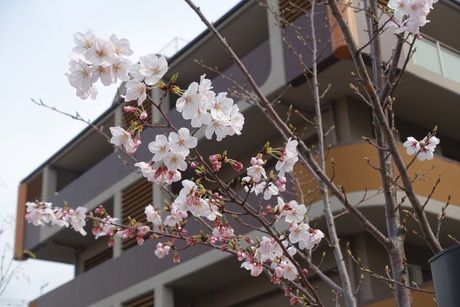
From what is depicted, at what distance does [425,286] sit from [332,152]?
2.58 metres

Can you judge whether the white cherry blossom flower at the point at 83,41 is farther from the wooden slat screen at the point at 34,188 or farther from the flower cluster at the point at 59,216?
the wooden slat screen at the point at 34,188

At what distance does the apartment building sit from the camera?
10914 mm

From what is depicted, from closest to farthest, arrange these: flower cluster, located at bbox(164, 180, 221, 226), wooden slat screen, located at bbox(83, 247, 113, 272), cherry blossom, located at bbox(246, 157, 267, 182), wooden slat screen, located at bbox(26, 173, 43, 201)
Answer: flower cluster, located at bbox(164, 180, 221, 226) → cherry blossom, located at bbox(246, 157, 267, 182) → wooden slat screen, located at bbox(83, 247, 113, 272) → wooden slat screen, located at bbox(26, 173, 43, 201)

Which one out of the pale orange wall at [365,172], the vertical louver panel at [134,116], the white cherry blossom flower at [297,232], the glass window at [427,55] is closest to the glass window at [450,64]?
the glass window at [427,55]

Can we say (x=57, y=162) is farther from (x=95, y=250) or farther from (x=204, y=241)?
(x=204, y=241)

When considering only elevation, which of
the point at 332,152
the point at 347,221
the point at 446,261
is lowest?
the point at 446,261

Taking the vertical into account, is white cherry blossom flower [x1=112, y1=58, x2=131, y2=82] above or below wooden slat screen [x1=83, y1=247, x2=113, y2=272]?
below

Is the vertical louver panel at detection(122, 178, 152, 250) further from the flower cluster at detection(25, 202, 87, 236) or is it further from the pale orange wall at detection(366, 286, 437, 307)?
the flower cluster at detection(25, 202, 87, 236)

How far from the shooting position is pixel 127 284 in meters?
15.2

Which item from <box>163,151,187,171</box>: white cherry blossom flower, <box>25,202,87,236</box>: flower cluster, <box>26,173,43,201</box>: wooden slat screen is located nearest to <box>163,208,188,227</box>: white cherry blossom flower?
<box>163,151,187,171</box>: white cherry blossom flower

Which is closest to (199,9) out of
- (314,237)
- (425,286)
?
(314,237)

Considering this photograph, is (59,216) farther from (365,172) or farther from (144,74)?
(365,172)

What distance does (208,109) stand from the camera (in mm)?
3449

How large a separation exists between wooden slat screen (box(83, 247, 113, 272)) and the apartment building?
1.08 feet
